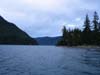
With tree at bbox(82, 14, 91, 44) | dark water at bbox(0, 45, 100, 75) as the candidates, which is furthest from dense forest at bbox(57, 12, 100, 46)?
dark water at bbox(0, 45, 100, 75)

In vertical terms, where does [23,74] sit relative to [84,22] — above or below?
below

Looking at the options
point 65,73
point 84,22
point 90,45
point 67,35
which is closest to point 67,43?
point 67,35

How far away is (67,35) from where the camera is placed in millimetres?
173625

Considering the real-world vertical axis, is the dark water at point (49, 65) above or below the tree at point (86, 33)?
below

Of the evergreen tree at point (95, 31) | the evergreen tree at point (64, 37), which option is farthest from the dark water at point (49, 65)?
the evergreen tree at point (64, 37)

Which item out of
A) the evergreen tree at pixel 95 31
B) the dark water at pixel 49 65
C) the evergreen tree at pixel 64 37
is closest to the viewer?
the dark water at pixel 49 65

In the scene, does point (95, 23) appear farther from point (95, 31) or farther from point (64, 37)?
point (64, 37)

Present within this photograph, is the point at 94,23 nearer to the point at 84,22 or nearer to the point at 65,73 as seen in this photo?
the point at 84,22

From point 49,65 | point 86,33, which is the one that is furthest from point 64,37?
point 49,65

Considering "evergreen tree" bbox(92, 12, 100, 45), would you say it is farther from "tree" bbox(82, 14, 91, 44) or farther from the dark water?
the dark water

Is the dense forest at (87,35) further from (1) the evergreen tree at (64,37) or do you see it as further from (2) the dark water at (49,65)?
(2) the dark water at (49,65)

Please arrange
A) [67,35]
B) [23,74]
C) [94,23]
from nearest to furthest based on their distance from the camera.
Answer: [23,74] < [94,23] < [67,35]

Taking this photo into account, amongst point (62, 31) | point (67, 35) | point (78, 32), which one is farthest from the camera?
point (62, 31)

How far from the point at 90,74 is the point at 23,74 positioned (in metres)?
8.79
